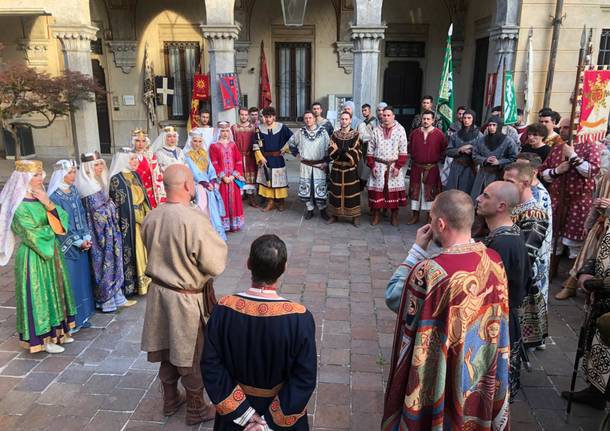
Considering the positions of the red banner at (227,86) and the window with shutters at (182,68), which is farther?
the window with shutters at (182,68)

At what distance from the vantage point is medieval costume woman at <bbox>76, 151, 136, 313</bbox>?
173 inches

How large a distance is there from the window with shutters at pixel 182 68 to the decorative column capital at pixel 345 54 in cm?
367

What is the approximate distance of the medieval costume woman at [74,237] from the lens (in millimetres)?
4078

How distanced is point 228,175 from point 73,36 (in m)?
Result: 4.62

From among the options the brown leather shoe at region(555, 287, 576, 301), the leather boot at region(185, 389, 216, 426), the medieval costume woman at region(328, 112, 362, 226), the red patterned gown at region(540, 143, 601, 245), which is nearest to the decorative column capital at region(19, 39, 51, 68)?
the medieval costume woman at region(328, 112, 362, 226)

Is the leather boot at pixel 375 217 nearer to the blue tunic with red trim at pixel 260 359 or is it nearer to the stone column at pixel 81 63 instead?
the blue tunic with red trim at pixel 260 359

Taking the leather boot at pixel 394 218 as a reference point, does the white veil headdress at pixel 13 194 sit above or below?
above

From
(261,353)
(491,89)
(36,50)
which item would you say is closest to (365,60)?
(491,89)

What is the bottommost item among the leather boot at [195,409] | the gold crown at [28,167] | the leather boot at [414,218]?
the leather boot at [195,409]

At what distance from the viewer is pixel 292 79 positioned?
42.0ft

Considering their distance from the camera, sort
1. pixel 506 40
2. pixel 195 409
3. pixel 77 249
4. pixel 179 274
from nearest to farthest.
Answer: pixel 179 274 < pixel 195 409 < pixel 77 249 < pixel 506 40

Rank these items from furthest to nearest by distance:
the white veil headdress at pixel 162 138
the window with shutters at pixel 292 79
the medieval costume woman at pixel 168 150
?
the window with shutters at pixel 292 79, the white veil headdress at pixel 162 138, the medieval costume woman at pixel 168 150

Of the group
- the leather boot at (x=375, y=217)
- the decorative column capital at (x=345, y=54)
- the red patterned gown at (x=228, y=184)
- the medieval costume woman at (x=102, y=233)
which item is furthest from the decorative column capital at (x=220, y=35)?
the medieval costume woman at (x=102, y=233)

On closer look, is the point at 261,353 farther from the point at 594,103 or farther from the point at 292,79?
the point at 292,79
